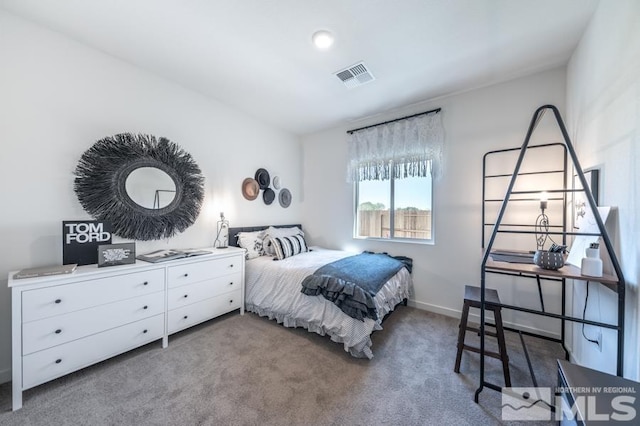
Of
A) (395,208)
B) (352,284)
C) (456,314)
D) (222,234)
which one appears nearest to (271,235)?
(222,234)

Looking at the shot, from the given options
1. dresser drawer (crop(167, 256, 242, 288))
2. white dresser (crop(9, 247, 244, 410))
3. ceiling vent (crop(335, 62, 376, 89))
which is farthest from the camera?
ceiling vent (crop(335, 62, 376, 89))

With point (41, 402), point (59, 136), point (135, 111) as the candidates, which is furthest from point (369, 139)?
point (41, 402)

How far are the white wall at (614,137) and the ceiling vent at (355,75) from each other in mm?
1625

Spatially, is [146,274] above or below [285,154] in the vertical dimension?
below

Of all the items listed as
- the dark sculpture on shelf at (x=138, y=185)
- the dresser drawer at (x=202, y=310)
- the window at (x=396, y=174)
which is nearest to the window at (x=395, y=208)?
the window at (x=396, y=174)

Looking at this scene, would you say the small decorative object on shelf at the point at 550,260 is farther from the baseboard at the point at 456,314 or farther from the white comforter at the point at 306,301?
the baseboard at the point at 456,314

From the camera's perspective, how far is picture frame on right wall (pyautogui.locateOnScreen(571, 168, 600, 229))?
1.58 meters

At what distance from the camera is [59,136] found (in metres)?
1.92

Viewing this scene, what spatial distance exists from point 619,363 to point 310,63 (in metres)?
2.87

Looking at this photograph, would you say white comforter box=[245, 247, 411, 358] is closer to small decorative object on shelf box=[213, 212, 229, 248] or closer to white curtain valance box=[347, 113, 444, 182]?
small decorative object on shelf box=[213, 212, 229, 248]

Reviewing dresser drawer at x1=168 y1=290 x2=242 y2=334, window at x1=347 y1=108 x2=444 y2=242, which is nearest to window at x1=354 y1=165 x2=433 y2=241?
window at x1=347 y1=108 x2=444 y2=242

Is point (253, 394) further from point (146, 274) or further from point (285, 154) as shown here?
point (285, 154)

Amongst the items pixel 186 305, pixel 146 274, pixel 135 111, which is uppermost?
pixel 135 111
